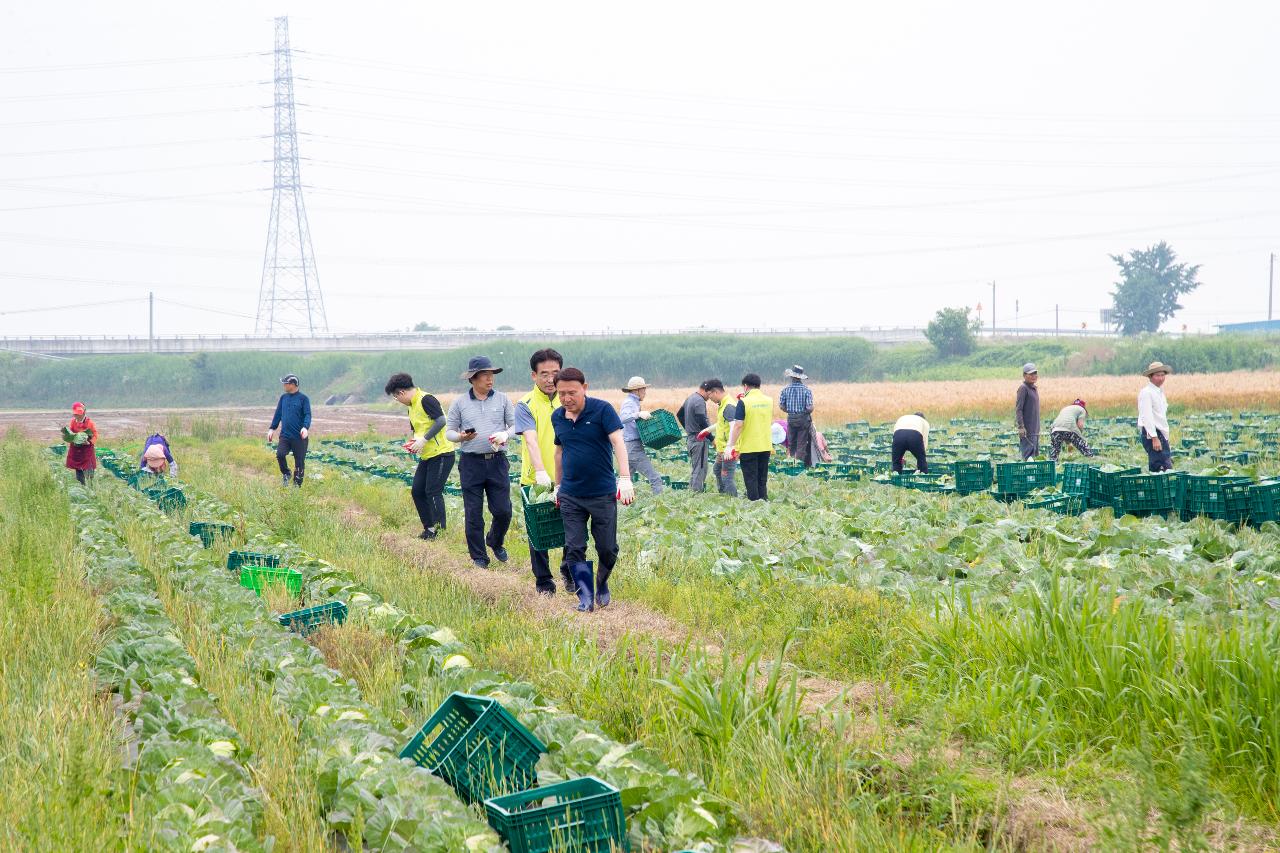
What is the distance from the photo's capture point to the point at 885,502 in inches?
504

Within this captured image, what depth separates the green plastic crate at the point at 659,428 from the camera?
13.9 metres

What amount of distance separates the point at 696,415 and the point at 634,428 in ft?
4.37

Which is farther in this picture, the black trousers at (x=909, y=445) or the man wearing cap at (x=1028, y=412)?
the man wearing cap at (x=1028, y=412)

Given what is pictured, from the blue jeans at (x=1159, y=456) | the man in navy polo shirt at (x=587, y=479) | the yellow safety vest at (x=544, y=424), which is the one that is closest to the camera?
the man in navy polo shirt at (x=587, y=479)

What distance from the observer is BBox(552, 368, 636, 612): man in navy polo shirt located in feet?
26.1

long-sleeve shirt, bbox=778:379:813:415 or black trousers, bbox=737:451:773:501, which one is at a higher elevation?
long-sleeve shirt, bbox=778:379:813:415

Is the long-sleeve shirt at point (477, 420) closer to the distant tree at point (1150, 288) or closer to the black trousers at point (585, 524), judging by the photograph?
the black trousers at point (585, 524)

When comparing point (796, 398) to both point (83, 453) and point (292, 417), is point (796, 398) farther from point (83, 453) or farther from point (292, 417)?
point (83, 453)

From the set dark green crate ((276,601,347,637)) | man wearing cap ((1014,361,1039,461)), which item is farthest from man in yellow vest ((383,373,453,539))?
man wearing cap ((1014,361,1039,461))

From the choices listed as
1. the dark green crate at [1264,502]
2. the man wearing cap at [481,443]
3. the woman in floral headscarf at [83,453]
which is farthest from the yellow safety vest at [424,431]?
the dark green crate at [1264,502]

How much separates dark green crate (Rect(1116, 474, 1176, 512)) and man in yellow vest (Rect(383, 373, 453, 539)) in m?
7.54

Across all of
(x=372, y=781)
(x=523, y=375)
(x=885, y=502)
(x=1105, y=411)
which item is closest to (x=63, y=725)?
(x=372, y=781)

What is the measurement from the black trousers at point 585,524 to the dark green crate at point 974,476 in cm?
750

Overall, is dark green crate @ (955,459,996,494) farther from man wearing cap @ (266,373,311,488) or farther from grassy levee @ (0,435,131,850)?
grassy levee @ (0,435,131,850)
